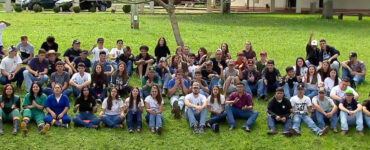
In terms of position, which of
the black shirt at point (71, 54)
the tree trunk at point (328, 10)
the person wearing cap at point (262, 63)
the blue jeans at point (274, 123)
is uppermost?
the tree trunk at point (328, 10)

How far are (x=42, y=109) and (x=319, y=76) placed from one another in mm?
6457

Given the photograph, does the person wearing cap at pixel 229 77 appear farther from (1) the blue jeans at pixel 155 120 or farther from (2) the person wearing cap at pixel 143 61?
(1) the blue jeans at pixel 155 120

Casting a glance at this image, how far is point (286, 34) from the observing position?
24750 millimetres

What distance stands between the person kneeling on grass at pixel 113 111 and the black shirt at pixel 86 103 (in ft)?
0.80

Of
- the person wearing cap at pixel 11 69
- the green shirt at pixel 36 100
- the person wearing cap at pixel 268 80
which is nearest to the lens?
the green shirt at pixel 36 100

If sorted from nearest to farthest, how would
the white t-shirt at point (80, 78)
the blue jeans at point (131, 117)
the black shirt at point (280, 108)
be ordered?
the blue jeans at point (131, 117)
the black shirt at point (280, 108)
the white t-shirt at point (80, 78)

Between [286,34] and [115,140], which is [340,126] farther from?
[286,34]

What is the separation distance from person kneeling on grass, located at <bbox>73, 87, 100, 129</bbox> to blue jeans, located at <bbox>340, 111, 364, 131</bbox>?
5039 mm

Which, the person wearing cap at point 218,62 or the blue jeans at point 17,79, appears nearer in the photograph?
the blue jeans at point 17,79

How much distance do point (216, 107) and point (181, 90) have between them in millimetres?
1414

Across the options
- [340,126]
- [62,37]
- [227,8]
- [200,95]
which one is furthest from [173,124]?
[227,8]

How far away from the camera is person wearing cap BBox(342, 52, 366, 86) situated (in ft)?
46.2

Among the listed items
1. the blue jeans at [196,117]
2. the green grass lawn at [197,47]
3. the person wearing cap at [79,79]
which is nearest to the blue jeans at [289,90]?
the green grass lawn at [197,47]

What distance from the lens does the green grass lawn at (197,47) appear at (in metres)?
10.5
